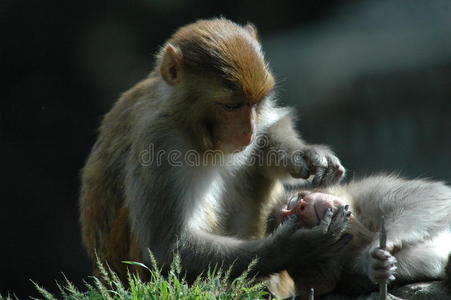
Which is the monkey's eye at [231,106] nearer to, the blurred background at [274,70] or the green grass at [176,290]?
the green grass at [176,290]

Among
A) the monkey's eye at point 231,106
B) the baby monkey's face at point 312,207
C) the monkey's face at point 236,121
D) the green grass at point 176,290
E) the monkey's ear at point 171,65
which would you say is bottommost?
the green grass at point 176,290

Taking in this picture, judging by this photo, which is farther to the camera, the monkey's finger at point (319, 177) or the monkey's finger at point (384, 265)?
the monkey's finger at point (319, 177)

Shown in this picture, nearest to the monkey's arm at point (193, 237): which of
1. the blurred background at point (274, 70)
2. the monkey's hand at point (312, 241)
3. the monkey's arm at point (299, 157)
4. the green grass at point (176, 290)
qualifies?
the monkey's hand at point (312, 241)

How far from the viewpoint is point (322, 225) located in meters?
5.73

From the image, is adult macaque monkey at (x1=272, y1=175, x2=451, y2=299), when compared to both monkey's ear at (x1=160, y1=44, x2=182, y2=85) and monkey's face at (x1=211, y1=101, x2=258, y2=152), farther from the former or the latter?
monkey's ear at (x1=160, y1=44, x2=182, y2=85)

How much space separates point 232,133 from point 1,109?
3.74m

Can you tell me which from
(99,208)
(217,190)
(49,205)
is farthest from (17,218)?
(217,190)

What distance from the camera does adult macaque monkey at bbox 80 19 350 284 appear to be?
5879 millimetres

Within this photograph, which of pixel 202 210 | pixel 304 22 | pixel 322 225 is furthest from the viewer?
pixel 304 22

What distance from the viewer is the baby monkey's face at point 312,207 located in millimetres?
5965

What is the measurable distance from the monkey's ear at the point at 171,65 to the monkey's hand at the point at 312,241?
1.41 metres

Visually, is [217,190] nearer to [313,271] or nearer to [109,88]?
[313,271]

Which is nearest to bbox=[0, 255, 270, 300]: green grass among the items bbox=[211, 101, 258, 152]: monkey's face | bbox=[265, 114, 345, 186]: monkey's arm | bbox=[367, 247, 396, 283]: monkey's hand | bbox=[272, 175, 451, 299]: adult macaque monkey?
bbox=[272, 175, 451, 299]: adult macaque monkey

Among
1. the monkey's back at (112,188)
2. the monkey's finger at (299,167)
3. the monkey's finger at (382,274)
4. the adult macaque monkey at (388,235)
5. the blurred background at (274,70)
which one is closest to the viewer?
the monkey's finger at (382,274)
